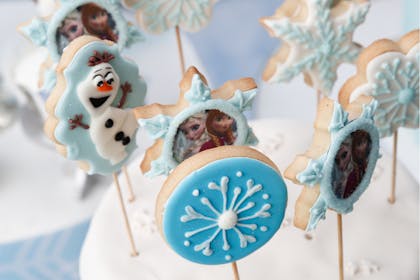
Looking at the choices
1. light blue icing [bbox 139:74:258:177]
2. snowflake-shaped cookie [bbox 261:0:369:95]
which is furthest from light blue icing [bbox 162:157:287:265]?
snowflake-shaped cookie [bbox 261:0:369:95]

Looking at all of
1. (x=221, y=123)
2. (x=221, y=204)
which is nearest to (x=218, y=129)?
(x=221, y=123)

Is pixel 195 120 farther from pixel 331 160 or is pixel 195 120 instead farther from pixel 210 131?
pixel 331 160

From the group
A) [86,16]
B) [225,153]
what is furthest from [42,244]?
[225,153]

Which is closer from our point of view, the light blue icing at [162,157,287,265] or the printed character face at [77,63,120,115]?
the light blue icing at [162,157,287,265]

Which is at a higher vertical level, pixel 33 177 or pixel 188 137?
pixel 188 137

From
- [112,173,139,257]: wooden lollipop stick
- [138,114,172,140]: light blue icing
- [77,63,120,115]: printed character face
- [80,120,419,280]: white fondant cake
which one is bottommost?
[80,120,419,280]: white fondant cake

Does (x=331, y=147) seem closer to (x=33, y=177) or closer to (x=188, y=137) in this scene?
(x=188, y=137)

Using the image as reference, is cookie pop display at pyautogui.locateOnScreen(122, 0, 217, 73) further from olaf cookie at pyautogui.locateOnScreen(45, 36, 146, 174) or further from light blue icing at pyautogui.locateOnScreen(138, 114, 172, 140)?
light blue icing at pyautogui.locateOnScreen(138, 114, 172, 140)
